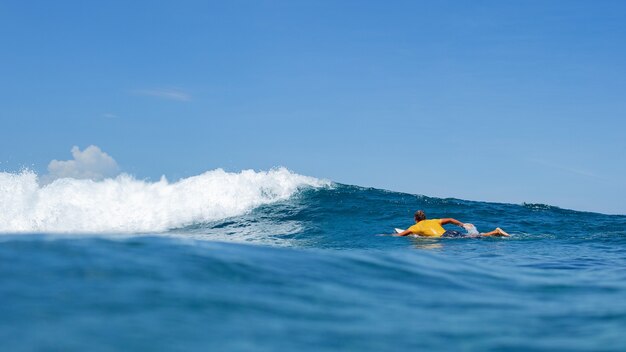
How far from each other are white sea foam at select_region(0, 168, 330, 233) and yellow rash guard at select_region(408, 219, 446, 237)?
9341 mm

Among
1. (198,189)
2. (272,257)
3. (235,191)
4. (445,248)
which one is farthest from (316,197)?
(272,257)

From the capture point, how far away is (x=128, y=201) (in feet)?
81.6

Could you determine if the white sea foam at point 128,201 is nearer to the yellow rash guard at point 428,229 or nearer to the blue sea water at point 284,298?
the yellow rash guard at point 428,229

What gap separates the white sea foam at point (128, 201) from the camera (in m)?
23.1

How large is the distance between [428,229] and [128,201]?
14.4 metres

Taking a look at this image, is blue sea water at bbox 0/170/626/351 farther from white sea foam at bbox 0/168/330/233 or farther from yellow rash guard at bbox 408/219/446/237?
white sea foam at bbox 0/168/330/233

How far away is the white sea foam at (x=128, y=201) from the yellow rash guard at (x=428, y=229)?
934 centimetres

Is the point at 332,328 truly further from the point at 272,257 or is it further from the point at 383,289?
the point at 272,257

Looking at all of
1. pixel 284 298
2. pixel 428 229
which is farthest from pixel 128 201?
pixel 284 298

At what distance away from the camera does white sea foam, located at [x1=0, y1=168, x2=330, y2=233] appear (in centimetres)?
2314

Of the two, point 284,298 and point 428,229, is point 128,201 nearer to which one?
point 428,229

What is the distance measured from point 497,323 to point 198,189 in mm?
21695

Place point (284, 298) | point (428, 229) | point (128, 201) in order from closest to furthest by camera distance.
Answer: point (284, 298) → point (428, 229) → point (128, 201)

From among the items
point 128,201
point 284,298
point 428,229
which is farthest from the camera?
point 128,201
